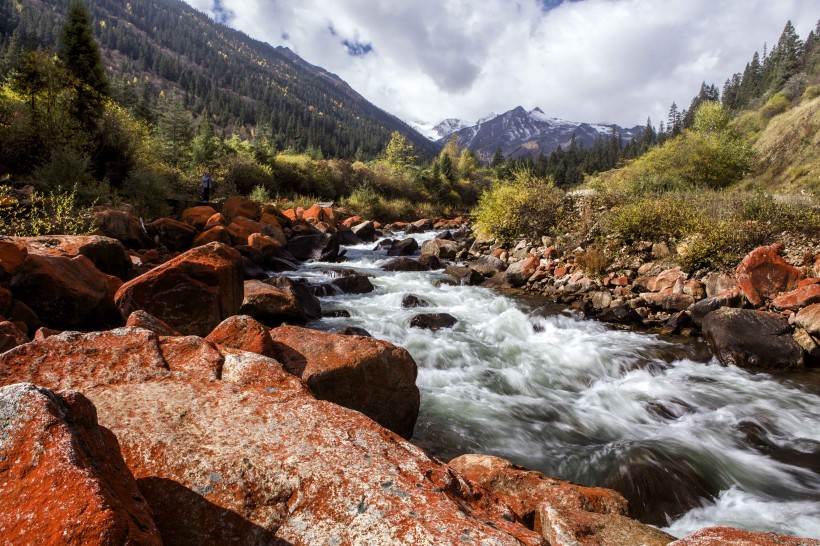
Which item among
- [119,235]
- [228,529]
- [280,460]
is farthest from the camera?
[119,235]

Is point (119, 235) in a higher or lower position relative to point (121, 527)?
lower

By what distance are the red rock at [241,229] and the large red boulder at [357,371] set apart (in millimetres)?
11766

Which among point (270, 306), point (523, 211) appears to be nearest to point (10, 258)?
point (270, 306)

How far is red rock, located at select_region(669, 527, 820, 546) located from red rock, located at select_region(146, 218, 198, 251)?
14702mm

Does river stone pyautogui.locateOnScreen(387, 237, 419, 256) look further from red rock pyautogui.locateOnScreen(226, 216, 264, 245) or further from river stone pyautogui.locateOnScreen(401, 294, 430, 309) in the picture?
river stone pyautogui.locateOnScreen(401, 294, 430, 309)

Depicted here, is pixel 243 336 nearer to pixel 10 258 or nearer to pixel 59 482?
pixel 59 482

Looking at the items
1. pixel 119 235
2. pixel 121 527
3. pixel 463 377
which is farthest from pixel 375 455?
pixel 119 235

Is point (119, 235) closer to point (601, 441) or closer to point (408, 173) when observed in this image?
point (601, 441)

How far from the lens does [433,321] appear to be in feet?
33.2

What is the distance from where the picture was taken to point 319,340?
15.7 ft

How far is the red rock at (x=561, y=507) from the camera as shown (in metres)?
2.58

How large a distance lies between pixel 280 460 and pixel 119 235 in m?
12.4

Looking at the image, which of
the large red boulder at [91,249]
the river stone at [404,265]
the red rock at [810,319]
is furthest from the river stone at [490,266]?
the large red boulder at [91,249]

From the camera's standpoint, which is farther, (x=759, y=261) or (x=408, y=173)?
(x=408, y=173)
